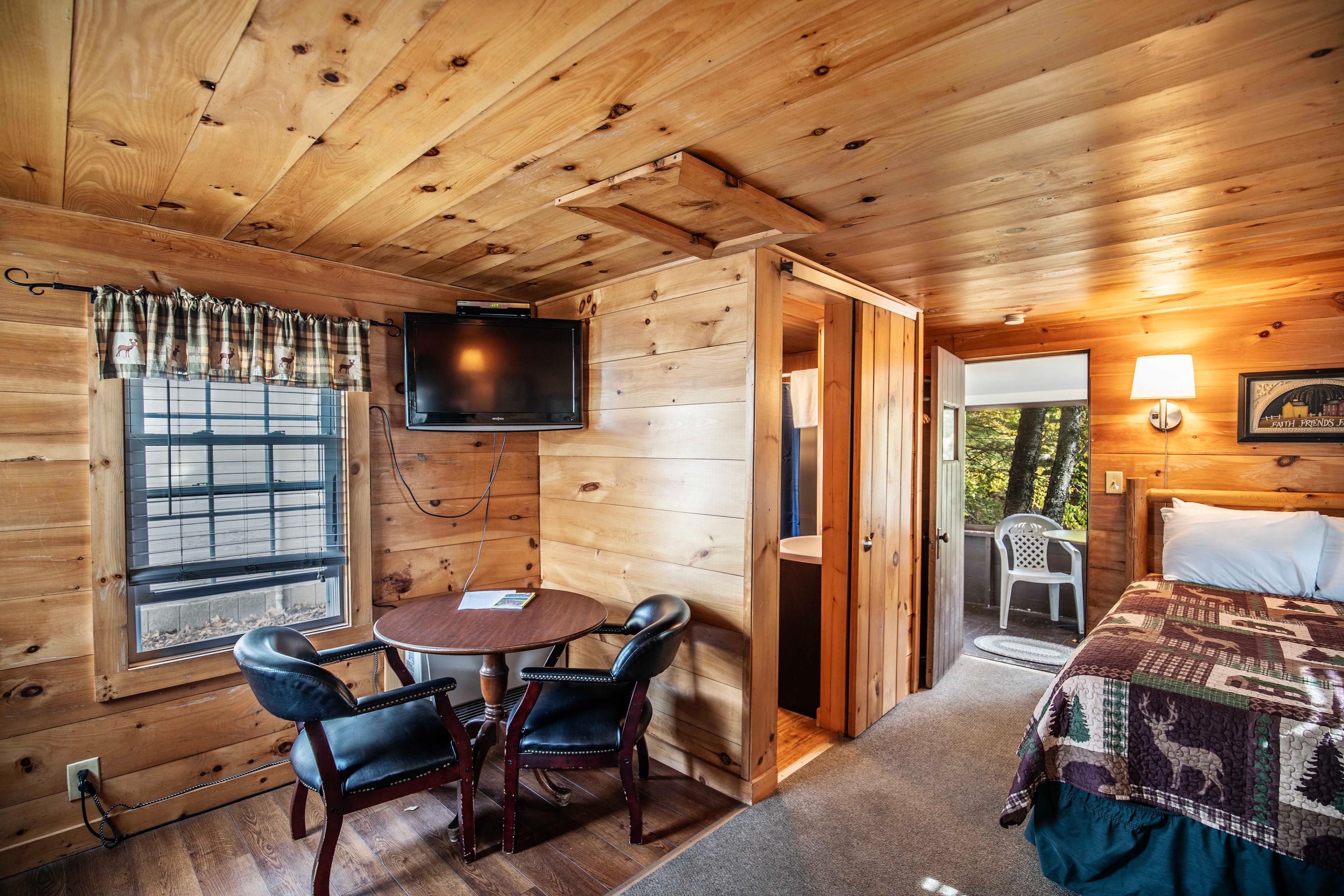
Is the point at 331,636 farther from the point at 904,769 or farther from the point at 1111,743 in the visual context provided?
the point at 1111,743

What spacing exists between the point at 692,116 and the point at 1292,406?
3.77m

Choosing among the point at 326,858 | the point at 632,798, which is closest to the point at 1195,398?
the point at 632,798

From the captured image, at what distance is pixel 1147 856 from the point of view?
191 cm

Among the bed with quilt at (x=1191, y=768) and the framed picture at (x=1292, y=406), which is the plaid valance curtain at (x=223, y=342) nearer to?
the bed with quilt at (x=1191, y=768)

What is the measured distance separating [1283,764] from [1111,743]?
15.4 inches

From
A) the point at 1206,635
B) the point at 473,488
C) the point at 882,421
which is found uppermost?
the point at 882,421

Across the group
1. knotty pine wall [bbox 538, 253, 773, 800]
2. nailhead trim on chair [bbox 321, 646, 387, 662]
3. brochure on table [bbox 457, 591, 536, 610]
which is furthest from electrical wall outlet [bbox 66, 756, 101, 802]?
knotty pine wall [bbox 538, 253, 773, 800]

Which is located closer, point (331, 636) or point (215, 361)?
point (215, 361)

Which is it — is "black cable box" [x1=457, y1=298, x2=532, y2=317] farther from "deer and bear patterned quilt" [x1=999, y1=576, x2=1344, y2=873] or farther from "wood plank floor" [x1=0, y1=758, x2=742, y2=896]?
"deer and bear patterned quilt" [x1=999, y1=576, x2=1344, y2=873]

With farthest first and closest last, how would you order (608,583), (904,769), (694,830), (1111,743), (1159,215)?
1. (608,583)
2. (904,769)
3. (694,830)
4. (1159,215)
5. (1111,743)

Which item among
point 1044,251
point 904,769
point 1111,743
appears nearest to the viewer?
point 1111,743

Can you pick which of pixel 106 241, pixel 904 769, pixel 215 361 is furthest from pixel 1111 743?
pixel 106 241

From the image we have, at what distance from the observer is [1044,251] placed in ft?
8.41

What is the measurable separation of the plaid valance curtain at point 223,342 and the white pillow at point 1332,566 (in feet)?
14.5
